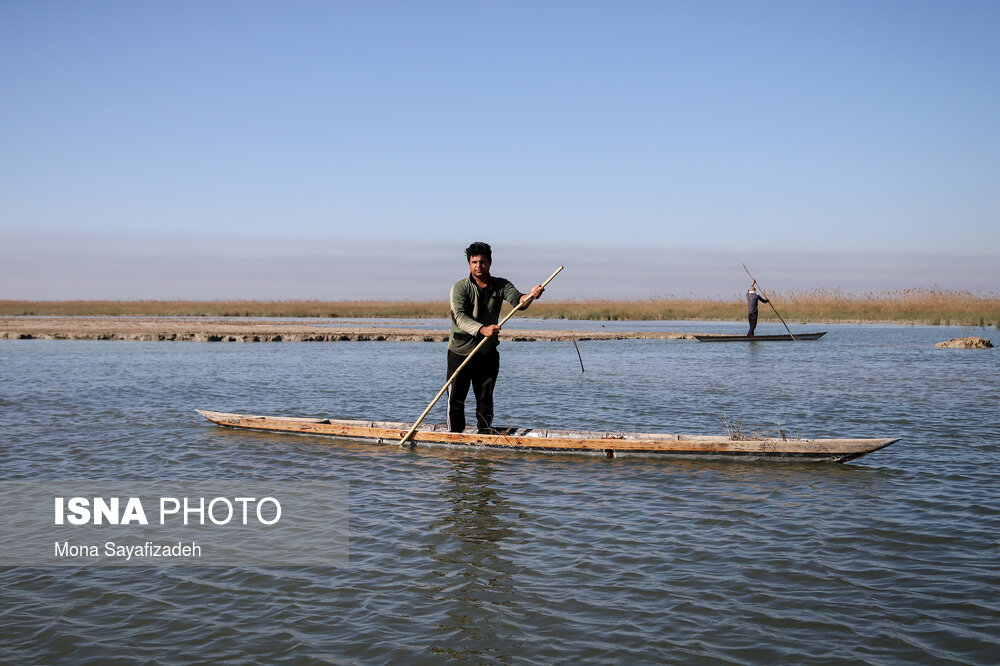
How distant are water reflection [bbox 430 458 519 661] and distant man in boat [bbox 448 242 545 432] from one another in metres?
1.44

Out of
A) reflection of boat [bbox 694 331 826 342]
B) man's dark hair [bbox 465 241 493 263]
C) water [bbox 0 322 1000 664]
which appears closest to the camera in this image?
water [bbox 0 322 1000 664]

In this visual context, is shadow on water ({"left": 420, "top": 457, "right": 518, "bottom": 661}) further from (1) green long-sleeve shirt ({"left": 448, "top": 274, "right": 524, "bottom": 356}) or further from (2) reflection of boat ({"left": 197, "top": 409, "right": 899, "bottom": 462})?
(1) green long-sleeve shirt ({"left": 448, "top": 274, "right": 524, "bottom": 356})

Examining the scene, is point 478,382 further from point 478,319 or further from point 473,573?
point 473,573

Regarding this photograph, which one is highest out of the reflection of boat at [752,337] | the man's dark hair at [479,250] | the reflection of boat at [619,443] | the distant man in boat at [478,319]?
the man's dark hair at [479,250]

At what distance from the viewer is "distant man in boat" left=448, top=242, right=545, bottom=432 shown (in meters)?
9.09

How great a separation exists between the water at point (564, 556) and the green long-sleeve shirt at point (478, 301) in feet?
5.52

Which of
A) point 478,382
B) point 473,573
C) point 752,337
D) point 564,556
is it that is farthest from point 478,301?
point 752,337

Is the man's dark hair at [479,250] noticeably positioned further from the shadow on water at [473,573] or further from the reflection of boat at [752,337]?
the reflection of boat at [752,337]

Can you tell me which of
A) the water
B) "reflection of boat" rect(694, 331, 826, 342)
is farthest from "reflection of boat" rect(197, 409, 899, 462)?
"reflection of boat" rect(694, 331, 826, 342)

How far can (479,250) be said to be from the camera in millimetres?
9062

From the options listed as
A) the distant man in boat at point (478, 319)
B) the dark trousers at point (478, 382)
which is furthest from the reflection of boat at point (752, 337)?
the distant man in boat at point (478, 319)

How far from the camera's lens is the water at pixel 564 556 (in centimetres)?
461

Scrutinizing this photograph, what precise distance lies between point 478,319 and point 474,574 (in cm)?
405

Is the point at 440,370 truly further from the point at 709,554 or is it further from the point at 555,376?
the point at 709,554
